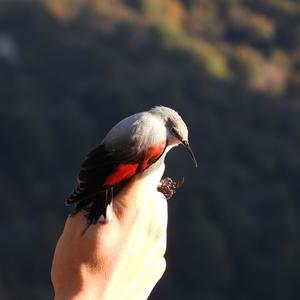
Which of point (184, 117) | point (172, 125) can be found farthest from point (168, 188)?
point (184, 117)

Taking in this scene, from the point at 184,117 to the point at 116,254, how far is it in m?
21.5

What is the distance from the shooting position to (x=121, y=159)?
3.04m

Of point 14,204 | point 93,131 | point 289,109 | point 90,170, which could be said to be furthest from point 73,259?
point 289,109

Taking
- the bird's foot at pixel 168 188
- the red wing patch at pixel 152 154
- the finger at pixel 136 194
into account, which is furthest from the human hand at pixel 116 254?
the bird's foot at pixel 168 188

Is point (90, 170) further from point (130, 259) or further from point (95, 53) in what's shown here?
point (95, 53)

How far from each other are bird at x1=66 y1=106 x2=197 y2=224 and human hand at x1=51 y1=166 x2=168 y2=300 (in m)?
0.09

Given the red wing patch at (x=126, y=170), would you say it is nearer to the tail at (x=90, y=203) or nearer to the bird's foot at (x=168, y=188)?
the tail at (x=90, y=203)

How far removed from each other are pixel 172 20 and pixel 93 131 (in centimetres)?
905

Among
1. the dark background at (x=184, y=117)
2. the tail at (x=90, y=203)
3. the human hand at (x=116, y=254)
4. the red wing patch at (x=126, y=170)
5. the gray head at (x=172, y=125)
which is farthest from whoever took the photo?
the dark background at (x=184, y=117)

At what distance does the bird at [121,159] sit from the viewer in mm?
2975

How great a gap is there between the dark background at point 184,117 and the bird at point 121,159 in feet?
52.3

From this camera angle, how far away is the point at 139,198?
9.40ft

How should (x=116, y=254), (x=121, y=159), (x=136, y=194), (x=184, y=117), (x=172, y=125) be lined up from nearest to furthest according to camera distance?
(x=116, y=254)
(x=136, y=194)
(x=121, y=159)
(x=172, y=125)
(x=184, y=117)

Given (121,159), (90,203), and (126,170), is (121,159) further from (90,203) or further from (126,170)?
(90,203)
